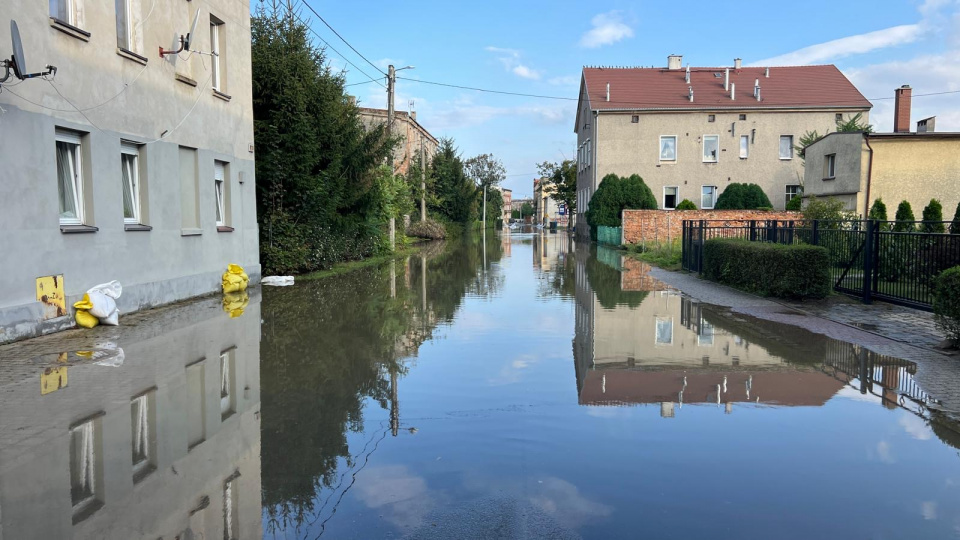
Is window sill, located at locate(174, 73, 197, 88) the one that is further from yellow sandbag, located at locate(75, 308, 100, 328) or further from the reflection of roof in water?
the reflection of roof in water

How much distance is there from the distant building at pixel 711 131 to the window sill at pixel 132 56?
123 feet

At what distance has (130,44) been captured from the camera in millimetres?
12469

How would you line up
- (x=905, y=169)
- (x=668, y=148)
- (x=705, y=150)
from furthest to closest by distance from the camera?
(x=668, y=148), (x=705, y=150), (x=905, y=169)

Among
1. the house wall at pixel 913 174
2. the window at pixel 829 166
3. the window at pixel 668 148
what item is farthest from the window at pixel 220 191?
the window at pixel 668 148

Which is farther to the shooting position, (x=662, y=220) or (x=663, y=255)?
(x=662, y=220)

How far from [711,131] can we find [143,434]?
4618cm

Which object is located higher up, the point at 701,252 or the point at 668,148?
the point at 668,148

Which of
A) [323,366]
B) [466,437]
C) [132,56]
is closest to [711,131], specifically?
[132,56]

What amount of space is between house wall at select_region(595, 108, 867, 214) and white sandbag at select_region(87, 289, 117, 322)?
39.8 m

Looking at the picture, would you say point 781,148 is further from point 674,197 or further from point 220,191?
point 220,191

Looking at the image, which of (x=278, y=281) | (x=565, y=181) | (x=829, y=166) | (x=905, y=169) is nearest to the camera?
(x=278, y=281)

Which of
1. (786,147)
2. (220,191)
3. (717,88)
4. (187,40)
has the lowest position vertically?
(220,191)

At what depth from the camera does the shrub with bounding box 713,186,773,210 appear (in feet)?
135

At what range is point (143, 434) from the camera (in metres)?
5.61
